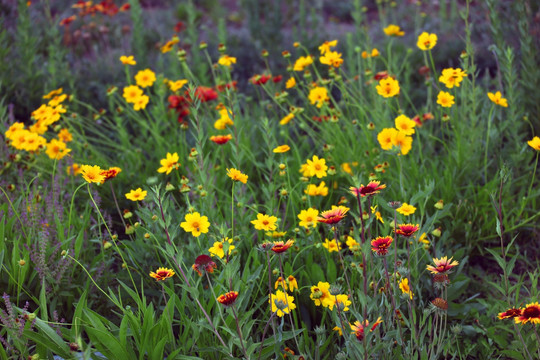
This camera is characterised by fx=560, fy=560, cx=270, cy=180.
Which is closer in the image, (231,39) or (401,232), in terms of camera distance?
(401,232)

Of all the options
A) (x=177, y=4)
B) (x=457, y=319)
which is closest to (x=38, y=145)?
(x=457, y=319)

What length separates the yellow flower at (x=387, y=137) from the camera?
207 cm

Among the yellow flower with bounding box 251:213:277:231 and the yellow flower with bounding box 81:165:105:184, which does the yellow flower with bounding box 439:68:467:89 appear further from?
the yellow flower with bounding box 81:165:105:184

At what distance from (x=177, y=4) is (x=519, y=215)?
22.2 feet

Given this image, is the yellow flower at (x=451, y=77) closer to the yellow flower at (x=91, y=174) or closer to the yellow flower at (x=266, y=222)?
the yellow flower at (x=266, y=222)

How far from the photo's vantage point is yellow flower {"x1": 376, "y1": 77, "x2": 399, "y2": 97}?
7.56ft

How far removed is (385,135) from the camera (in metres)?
2.08

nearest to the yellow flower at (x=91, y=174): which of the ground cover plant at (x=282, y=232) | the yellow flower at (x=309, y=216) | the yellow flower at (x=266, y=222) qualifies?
the ground cover plant at (x=282, y=232)

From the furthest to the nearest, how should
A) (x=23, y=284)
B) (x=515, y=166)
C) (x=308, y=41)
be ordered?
(x=308, y=41) → (x=515, y=166) → (x=23, y=284)

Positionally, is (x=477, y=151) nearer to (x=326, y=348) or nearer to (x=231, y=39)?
(x=326, y=348)

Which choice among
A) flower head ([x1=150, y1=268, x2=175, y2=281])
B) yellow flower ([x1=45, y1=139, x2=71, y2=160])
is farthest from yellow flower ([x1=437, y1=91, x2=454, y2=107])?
yellow flower ([x1=45, y1=139, x2=71, y2=160])

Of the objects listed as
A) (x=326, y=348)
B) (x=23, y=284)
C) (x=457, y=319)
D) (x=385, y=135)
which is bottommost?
(x=457, y=319)

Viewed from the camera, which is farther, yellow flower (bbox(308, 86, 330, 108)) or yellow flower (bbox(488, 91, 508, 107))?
yellow flower (bbox(308, 86, 330, 108))

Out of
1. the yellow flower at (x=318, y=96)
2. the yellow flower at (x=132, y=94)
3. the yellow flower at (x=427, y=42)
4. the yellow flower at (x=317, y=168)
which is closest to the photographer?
the yellow flower at (x=317, y=168)
